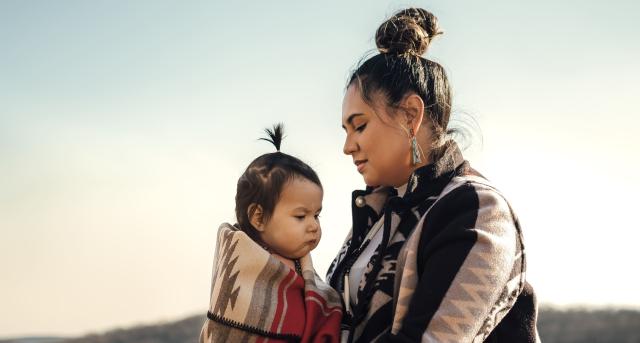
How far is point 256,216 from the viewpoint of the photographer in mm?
2873

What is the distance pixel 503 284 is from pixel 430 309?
24cm

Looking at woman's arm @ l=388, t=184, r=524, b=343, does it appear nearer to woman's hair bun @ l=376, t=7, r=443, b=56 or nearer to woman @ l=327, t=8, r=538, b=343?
woman @ l=327, t=8, r=538, b=343

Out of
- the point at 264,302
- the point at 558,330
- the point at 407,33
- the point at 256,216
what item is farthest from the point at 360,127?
the point at 558,330

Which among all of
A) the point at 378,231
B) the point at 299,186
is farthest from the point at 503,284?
the point at 299,186

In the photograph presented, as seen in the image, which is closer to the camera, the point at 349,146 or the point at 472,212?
the point at 472,212

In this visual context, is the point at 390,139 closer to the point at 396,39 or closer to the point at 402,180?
the point at 402,180

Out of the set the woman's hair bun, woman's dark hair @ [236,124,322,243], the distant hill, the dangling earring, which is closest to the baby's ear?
woman's dark hair @ [236,124,322,243]

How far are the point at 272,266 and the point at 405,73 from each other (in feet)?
2.77

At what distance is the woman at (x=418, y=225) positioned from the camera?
2084 mm

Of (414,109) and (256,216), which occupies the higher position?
(414,109)

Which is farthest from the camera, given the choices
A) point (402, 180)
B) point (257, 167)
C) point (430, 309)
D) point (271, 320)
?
point (257, 167)

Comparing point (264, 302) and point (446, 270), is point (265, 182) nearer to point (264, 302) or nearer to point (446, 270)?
point (264, 302)

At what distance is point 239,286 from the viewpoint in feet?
8.48

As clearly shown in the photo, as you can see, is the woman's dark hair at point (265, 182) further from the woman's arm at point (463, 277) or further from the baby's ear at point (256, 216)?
the woman's arm at point (463, 277)
